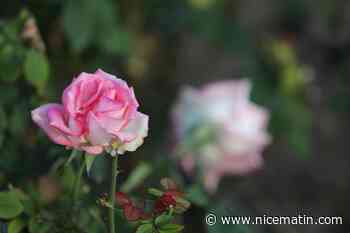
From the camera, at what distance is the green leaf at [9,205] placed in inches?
32.7

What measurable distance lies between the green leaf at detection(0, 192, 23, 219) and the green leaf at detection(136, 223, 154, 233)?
0.51 feet

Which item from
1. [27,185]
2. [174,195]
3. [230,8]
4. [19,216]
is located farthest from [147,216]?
[230,8]

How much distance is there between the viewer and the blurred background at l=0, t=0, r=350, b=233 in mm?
1059

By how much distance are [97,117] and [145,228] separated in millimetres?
128

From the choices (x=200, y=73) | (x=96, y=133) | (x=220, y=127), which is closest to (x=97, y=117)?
(x=96, y=133)

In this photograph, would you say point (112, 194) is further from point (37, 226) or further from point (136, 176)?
point (136, 176)

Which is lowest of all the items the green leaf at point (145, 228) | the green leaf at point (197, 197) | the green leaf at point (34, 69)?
the green leaf at point (145, 228)

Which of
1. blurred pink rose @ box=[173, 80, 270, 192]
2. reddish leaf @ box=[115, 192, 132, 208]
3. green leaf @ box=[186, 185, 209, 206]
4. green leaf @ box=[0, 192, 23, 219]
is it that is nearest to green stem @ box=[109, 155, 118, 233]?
reddish leaf @ box=[115, 192, 132, 208]

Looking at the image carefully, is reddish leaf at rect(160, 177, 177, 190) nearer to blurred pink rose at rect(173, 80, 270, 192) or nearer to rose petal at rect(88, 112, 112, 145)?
rose petal at rect(88, 112, 112, 145)

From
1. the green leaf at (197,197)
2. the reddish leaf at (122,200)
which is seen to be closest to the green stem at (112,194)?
the reddish leaf at (122,200)

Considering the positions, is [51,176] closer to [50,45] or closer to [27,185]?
[27,185]

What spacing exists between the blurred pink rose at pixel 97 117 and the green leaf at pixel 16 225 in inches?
5.1

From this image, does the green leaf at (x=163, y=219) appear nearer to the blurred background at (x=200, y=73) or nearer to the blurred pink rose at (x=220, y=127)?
the blurred background at (x=200, y=73)

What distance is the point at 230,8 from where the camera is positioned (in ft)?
7.14
